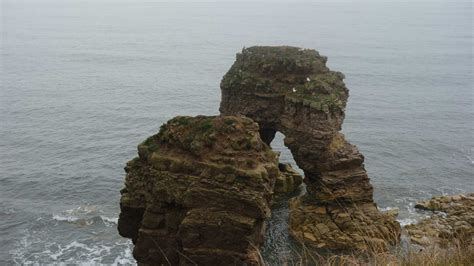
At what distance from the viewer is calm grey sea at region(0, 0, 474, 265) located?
39.4 m

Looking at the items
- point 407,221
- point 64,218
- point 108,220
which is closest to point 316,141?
point 407,221

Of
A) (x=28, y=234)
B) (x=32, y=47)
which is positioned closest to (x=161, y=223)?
(x=28, y=234)

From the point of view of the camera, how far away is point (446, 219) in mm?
40094

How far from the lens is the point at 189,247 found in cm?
2127

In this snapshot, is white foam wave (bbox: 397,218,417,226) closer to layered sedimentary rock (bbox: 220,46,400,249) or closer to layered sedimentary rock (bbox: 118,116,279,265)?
layered sedimentary rock (bbox: 220,46,400,249)

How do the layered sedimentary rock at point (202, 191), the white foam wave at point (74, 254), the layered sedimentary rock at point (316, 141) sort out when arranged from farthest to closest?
1. the layered sedimentary rock at point (316, 141)
2. the white foam wave at point (74, 254)
3. the layered sedimentary rock at point (202, 191)

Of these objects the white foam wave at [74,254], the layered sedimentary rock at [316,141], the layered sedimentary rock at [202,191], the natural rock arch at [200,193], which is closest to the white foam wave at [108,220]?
the white foam wave at [74,254]

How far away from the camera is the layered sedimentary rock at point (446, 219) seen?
120 feet

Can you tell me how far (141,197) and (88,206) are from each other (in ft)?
70.3

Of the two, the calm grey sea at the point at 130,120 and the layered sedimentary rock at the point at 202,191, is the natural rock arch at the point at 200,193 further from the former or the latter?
the calm grey sea at the point at 130,120

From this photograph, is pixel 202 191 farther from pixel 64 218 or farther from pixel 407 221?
pixel 407 221

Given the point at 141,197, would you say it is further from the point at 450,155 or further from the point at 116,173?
the point at 450,155

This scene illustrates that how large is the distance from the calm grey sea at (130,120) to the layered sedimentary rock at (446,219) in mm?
1787

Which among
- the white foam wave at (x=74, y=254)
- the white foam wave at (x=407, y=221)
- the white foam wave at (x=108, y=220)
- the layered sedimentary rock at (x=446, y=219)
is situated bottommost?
the white foam wave at (x=74, y=254)
